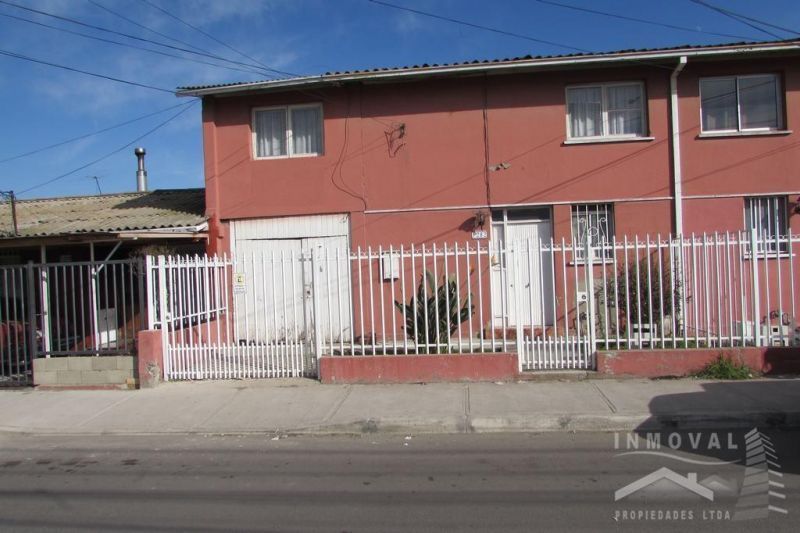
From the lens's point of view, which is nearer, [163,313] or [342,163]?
[163,313]

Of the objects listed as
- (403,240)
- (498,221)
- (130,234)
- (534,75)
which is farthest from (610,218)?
(130,234)

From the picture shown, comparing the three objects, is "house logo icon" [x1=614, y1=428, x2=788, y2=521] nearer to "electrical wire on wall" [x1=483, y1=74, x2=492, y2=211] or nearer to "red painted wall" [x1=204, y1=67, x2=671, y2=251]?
"red painted wall" [x1=204, y1=67, x2=671, y2=251]

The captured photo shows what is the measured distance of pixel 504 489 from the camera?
4770 mm

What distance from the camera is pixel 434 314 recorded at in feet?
28.6

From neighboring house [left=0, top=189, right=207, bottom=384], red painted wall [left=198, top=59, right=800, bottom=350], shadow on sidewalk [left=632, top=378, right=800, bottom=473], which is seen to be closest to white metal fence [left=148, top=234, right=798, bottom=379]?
neighboring house [left=0, top=189, right=207, bottom=384]

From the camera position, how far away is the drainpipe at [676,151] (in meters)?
11.3

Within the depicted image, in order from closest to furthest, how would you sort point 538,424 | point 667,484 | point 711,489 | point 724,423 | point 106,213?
point 711,489
point 667,484
point 724,423
point 538,424
point 106,213

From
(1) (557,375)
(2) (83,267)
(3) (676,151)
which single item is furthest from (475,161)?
(2) (83,267)

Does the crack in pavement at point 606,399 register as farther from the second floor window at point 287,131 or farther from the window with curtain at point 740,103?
the second floor window at point 287,131

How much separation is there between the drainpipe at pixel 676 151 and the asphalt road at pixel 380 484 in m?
5.92

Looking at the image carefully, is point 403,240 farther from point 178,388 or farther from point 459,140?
point 178,388

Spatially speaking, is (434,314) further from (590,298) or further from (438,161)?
(438,161)

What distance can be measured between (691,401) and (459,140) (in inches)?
261

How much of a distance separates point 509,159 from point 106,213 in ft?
28.1
